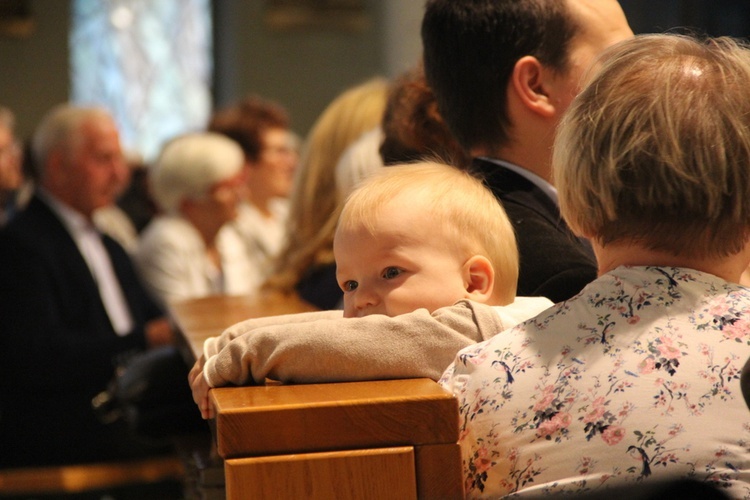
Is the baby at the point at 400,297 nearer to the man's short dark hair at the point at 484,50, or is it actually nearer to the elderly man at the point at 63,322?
the man's short dark hair at the point at 484,50

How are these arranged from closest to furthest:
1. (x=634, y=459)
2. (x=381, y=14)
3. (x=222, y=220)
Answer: (x=634, y=459) → (x=222, y=220) → (x=381, y=14)

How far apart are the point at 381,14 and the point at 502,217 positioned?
32.9 feet

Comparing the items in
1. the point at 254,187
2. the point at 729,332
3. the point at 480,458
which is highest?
the point at 729,332

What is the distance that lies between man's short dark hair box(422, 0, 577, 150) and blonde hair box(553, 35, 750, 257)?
2.47 feet

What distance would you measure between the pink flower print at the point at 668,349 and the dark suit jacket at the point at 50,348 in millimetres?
3939

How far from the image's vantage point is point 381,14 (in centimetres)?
1165

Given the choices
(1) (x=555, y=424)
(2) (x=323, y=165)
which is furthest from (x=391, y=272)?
(2) (x=323, y=165)

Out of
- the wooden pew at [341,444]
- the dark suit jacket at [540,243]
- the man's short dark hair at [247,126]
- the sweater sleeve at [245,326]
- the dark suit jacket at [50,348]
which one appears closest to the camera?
the wooden pew at [341,444]

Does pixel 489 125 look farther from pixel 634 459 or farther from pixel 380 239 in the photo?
pixel 634 459

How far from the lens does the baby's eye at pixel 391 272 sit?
1.85 metres

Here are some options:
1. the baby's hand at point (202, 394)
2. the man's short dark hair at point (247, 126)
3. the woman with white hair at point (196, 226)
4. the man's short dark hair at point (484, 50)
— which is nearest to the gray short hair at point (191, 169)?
the woman with white hair at point (196, 226)

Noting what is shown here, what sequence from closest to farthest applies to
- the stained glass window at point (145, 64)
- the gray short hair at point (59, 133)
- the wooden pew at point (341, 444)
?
1. the wooden pew at point (341, 444)
2. the gray short hair at point (59, 133)
3. the stained glass window at point (145, 64)

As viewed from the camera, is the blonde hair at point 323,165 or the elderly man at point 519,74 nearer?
the elderly man at point 519,74

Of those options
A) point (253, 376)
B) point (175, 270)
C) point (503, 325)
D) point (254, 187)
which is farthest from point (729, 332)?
point (254, 187)
